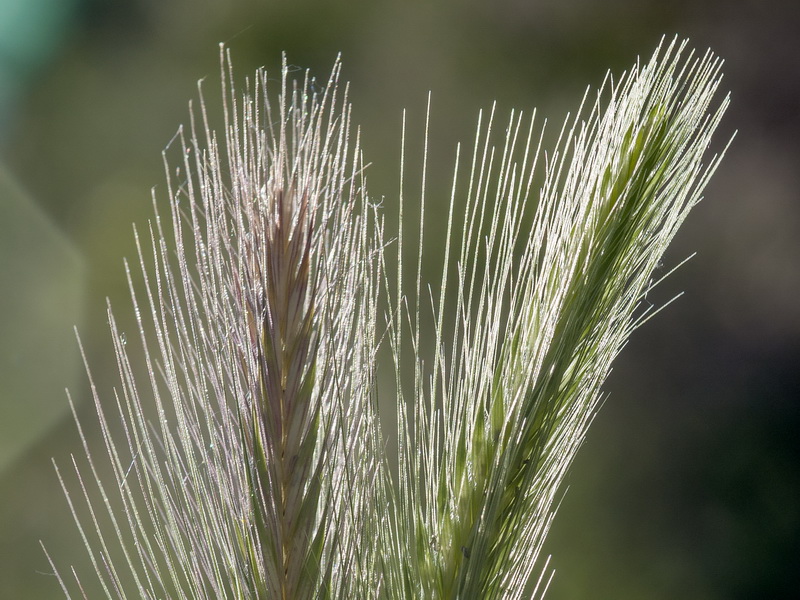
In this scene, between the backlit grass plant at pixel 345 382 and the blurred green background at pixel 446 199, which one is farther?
the blurred green background at pixel 446 199

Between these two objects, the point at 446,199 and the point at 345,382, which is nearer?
the point at 345,382

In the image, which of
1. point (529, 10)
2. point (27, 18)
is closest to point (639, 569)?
point (529, 10)

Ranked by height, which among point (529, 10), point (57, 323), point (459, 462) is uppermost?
point (529, 10)

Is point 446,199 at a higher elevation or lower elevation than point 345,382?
higher

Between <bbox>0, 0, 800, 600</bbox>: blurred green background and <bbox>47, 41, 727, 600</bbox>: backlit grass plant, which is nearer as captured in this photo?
<bbox>47, 41, 727, 600</bbox>: backlit grass plant

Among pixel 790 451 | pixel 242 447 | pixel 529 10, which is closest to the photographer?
pixel 242 447

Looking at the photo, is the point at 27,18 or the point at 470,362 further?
the point at 27,18

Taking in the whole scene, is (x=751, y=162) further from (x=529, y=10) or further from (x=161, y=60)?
(x=161, y=60)

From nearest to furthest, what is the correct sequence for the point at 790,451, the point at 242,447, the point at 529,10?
1. the point at 242,447
2. the point at 790,451
3. the point at 529,10
